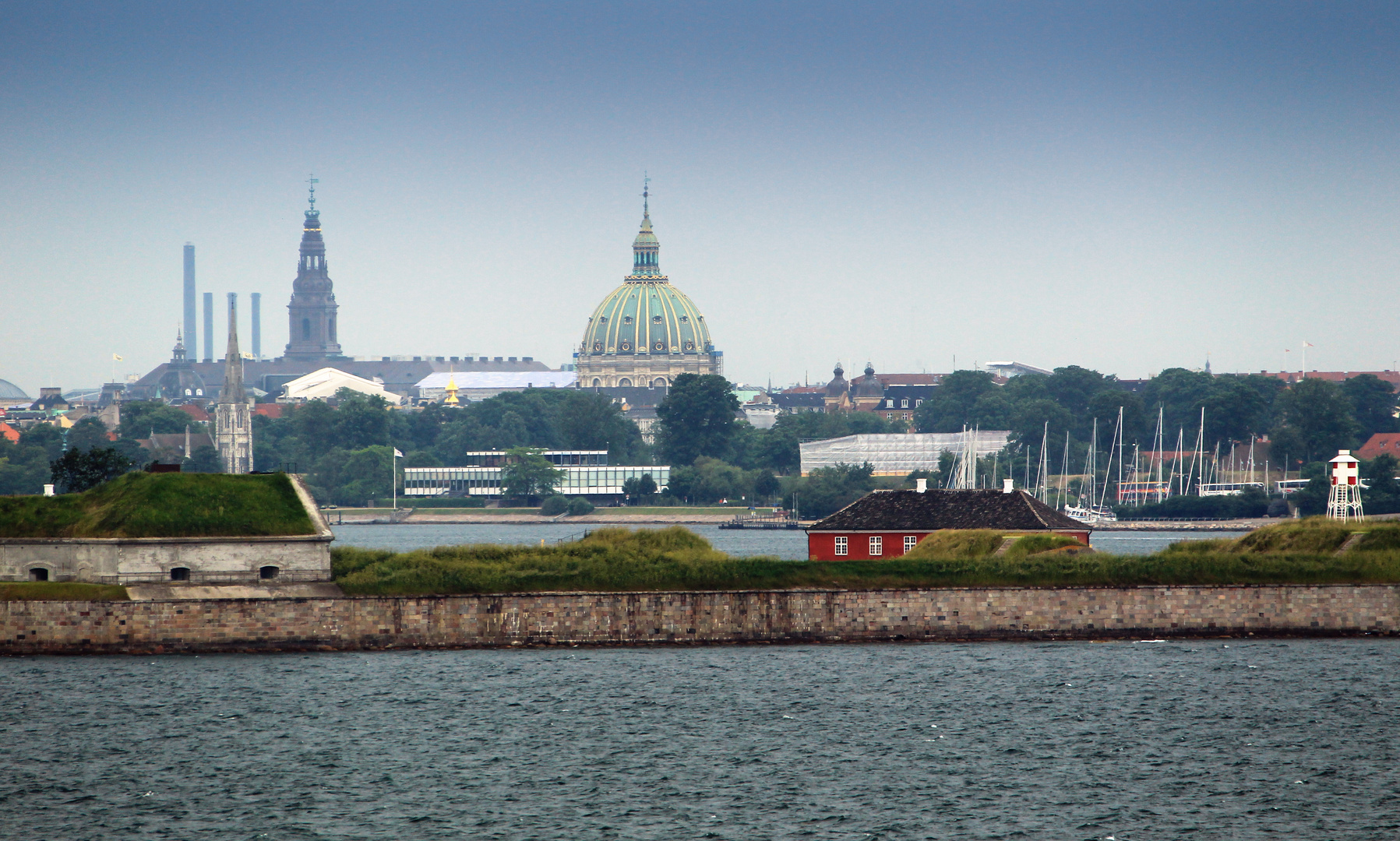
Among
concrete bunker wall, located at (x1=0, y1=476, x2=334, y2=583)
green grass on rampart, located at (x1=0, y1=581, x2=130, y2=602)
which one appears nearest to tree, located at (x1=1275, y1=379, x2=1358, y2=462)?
concrete bunker wall, located at (x1=0, y1=476, x2=334, y2=583)

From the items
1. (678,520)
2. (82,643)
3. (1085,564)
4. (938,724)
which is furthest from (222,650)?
(678,520)

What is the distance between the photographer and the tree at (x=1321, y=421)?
17825cm

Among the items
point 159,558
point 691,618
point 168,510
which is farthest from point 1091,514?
point 159,558

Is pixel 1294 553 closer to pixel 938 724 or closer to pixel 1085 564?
pixel 1085 564

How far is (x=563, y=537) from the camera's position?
151 m

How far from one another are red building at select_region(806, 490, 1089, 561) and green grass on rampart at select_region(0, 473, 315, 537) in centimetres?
1981

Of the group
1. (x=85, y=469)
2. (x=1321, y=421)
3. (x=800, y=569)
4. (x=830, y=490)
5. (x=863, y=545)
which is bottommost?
(x=800, y=569)

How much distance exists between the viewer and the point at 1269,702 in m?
44.4

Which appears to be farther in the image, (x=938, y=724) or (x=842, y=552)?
(x=842, y=552)

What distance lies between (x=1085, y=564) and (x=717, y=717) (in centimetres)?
1600

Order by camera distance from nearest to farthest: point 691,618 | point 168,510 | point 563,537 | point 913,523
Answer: point 691,618
point 168,510
point 913,523
point 563,537

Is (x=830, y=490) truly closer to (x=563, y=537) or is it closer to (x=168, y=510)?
(x=563, y=537)

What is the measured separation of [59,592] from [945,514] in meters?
30.4

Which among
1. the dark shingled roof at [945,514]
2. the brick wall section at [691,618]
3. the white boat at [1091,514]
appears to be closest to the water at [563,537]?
the white boat at [1091,514]
